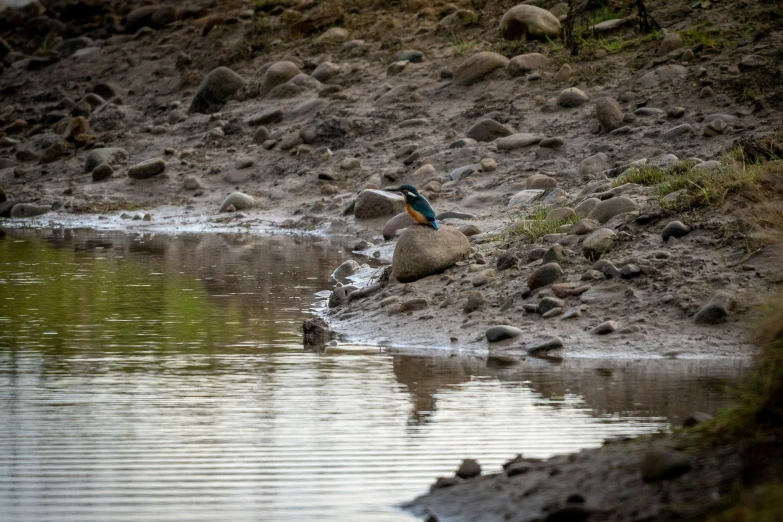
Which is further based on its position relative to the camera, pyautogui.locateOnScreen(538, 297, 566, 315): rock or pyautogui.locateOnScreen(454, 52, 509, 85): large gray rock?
pyautogui.locateOnScreen(454, 52, 509, 85): large gray rock

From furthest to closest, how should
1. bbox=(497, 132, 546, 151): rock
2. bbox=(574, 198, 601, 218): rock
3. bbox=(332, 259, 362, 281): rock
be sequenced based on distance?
bbox=(497, 132, 546, 151): rock < bbox=(332, 259, 362, 281): rock < bbox=(574, 198, 601, 218): rock

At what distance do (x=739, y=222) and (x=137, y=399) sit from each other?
4274mm

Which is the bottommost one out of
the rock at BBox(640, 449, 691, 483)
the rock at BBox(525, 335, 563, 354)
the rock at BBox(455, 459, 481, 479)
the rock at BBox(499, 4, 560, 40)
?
the rock at BBox(455, 459, 481, 479)

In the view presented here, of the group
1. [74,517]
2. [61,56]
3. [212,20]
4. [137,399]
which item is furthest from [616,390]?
[61,56]

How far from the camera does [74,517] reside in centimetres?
392

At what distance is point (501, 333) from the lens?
23.2 feet

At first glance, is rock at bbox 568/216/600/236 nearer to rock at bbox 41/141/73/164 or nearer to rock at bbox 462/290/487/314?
rock at bbox 462/290/487/314

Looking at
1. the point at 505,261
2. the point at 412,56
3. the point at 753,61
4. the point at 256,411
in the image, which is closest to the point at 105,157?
the point at 412,56

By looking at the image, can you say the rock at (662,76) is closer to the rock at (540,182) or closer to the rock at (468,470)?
the rock at (540,182)

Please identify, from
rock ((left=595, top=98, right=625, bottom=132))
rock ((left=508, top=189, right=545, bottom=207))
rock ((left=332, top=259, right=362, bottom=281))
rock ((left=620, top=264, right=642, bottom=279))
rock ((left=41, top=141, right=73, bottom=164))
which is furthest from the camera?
rock ((left=41, top=141, right=73, bottom=164))

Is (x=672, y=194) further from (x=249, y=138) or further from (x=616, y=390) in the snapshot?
(x=249, y=138)

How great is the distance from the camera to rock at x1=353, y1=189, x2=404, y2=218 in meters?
12.9

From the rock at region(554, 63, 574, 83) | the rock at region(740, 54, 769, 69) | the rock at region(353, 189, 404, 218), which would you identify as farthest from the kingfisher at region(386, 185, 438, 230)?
the rock at region(554, 63, 574, 83)

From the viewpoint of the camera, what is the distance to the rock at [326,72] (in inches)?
672
